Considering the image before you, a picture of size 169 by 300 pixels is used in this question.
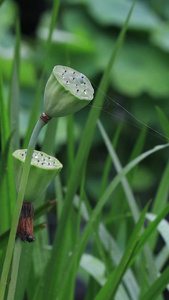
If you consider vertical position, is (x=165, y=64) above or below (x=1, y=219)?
below

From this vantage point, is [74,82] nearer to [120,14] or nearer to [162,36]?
[162,36]

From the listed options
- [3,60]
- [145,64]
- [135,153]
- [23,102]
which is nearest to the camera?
[135,153]

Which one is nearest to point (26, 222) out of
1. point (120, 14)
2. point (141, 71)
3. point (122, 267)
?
point (122, 267)

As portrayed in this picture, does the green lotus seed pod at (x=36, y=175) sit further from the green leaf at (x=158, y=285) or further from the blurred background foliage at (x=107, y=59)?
the blurred background foliage at (x=107, y=59)

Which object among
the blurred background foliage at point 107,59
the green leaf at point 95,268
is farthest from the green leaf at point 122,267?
the blurred background foliage at point 107,59

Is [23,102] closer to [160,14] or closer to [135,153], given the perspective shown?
[160,14]

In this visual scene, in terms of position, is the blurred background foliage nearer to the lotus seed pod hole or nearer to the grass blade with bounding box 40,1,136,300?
the grass blade with bounding box 40,1,136,300

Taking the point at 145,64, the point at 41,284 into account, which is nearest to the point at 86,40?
the point at 145,64
